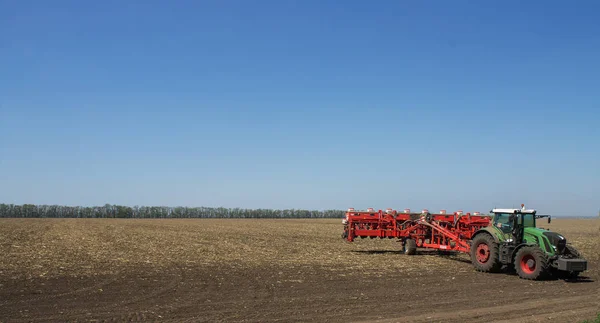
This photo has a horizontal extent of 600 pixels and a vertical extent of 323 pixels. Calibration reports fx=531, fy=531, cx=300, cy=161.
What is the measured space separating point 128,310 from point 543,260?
12.5 meters

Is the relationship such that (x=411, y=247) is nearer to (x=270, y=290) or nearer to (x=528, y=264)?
(x=528, y=264)

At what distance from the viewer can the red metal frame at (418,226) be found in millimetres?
22562

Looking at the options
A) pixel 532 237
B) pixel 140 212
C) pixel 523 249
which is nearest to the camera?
pixel 523 249

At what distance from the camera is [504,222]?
18.7 meters

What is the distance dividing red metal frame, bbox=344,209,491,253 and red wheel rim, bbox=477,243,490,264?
2.55 meters

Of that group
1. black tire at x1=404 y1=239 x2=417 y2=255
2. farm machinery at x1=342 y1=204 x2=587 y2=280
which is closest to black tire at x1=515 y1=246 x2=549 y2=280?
farm machinery at x1=342 y1=204 x2=587 y2=280

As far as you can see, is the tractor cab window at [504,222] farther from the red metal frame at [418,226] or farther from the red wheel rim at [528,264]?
the red metal frame at [418,226]

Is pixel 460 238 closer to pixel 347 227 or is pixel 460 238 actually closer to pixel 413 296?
pixel 347 227

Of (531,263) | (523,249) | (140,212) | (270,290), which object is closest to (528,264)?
(531,263)

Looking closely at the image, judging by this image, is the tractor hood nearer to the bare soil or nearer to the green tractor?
the green tractor

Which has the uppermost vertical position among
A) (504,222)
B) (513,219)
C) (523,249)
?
(513,219)

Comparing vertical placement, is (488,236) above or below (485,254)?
above

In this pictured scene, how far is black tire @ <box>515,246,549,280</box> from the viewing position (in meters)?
16.6

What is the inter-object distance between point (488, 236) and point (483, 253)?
70 cm
